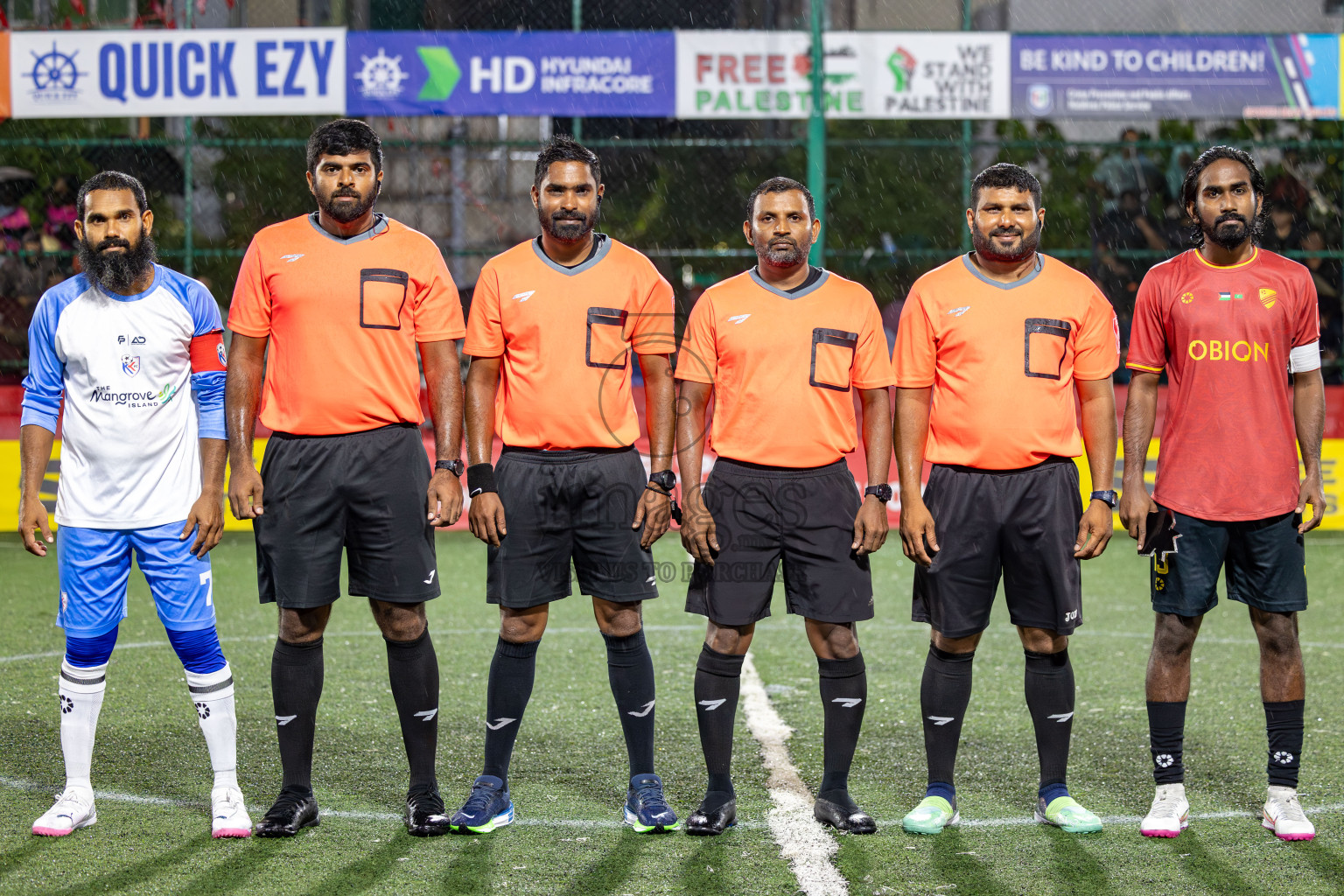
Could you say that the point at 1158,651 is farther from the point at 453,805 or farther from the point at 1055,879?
the point at 453,805

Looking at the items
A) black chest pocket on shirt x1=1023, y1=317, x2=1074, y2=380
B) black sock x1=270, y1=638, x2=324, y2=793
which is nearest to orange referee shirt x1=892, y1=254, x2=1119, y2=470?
black chest pocket on shirt x1=1023, y1=317, x2=1074, y2=380

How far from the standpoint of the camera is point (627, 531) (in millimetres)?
4500

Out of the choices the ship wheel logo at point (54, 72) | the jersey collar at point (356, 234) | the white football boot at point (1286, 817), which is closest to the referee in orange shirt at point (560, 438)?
the jersey collar at point (356, 234)

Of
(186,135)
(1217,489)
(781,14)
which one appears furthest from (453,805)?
(781,14)

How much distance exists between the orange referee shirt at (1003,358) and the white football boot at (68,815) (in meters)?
2.94

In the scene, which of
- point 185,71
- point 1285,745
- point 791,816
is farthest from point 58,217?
point 1285,745

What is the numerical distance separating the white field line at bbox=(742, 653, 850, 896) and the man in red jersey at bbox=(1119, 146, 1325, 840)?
1.07 meters

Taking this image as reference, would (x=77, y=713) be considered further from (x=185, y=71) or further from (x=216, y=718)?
(x=185, y=71)

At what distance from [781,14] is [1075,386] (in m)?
16.1

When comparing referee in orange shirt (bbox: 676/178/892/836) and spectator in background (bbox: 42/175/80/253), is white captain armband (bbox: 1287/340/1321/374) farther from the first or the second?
spectator in background (bbox: 42/175/80/253)

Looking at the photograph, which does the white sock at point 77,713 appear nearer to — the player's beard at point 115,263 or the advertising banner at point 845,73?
the player's beard at point 115,263

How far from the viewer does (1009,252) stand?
448cm

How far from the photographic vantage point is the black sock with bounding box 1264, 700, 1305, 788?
4.54 m

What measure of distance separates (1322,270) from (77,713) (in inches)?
537
